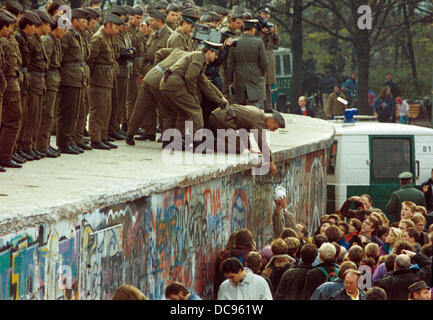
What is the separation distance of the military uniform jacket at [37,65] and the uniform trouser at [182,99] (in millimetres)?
2212

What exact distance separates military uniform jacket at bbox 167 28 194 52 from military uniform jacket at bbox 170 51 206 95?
1.22 metres

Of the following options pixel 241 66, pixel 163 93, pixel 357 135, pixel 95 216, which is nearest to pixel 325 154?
pixel 357 135

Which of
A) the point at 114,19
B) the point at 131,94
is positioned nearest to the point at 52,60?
the point at 114,19

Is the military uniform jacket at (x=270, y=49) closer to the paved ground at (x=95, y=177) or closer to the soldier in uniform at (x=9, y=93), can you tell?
the paved ground at (x=95, y=177)

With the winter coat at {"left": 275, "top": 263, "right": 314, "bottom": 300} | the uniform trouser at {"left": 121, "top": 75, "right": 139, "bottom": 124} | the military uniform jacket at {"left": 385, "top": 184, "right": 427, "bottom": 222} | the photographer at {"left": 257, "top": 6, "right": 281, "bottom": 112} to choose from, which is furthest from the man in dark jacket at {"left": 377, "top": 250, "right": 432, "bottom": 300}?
the photographer at {"left": 257, "top": 6, "right": 281, "bottom": 112}

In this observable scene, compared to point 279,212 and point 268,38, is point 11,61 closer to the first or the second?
point 279,212

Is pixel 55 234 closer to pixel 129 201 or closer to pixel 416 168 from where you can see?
pixel 129 201

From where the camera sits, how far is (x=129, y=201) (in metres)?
9.71

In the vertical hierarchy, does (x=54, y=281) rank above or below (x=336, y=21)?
below

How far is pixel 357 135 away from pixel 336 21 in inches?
997

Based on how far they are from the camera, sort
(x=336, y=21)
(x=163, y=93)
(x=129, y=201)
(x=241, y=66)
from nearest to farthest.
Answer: (x=129, y=201) < (x=163, y=93) < (x=241, y=66) < (x=336, y=21)

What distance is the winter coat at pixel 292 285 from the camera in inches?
382

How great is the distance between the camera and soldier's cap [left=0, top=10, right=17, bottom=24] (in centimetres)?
1022
